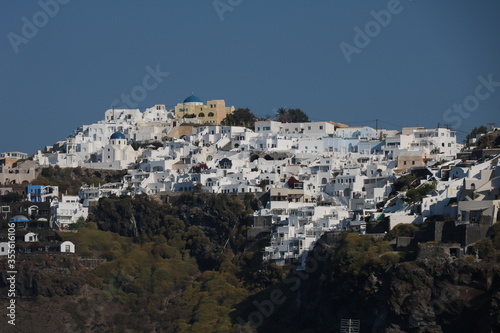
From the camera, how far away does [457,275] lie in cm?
7625

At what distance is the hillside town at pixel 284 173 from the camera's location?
8850 centimetres

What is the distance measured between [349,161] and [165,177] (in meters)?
13.5

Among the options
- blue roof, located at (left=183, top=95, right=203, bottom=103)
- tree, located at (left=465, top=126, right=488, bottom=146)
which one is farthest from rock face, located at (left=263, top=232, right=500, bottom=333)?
blue roof, located at (left=183, top=95, right=203, bottom=103)

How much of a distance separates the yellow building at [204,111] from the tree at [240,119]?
2.78 m

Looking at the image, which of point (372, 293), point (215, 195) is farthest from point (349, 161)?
point (372, 293)

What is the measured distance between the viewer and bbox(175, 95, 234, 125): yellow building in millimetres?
132637

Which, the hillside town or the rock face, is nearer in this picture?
the rock face

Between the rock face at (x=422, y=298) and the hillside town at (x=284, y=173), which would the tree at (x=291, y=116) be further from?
the rock face at (x=422, y=298)

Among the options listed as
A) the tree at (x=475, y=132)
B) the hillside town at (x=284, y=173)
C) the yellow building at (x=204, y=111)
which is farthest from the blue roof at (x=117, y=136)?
the tree at (x=475, y=132)

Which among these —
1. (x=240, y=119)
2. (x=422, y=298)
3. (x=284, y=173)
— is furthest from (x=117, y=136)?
Result: (x=422, y=298)

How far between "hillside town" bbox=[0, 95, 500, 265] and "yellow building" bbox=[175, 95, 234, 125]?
87 millimetres

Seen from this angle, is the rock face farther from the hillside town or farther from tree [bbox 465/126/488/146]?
tree [bbox 465/126/488/146]

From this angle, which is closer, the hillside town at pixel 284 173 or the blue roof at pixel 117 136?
the hillside town at pixel 284 173

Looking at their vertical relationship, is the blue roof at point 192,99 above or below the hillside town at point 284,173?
above
